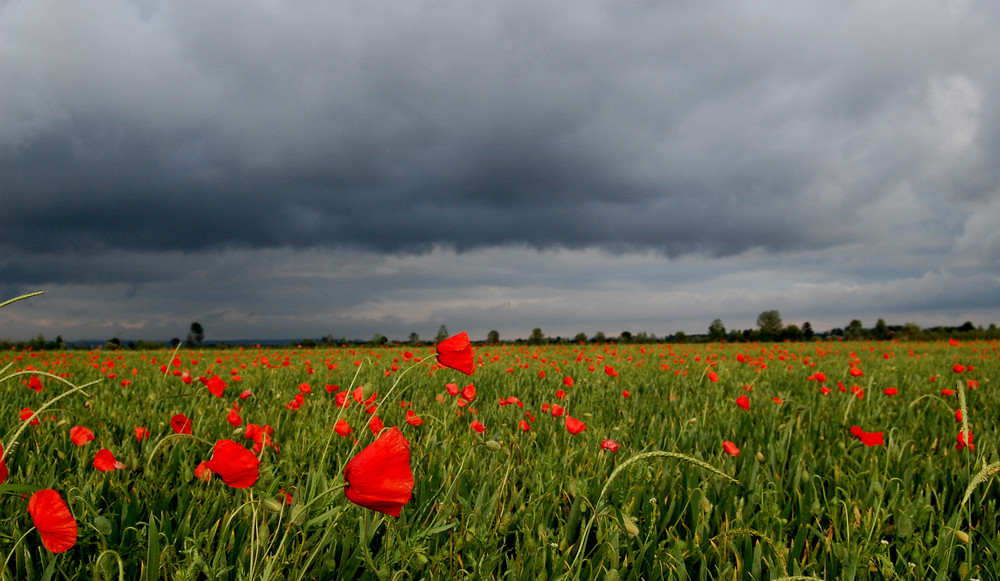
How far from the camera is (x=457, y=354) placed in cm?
154

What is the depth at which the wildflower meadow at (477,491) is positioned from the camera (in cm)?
139

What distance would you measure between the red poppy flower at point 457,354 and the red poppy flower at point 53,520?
3.06 ft

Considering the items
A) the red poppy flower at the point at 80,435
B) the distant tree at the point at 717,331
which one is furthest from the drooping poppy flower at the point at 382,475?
the distant tree at the point at 717,331

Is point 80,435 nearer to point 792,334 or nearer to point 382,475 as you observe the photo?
point 382,475

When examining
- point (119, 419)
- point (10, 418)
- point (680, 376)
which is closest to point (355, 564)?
point (119, 419)

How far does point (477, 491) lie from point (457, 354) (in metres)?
0.88

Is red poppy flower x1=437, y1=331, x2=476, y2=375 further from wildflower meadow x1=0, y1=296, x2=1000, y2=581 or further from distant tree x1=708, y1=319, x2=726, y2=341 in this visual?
distant tree x1=708, y1=319, x2=726, y2=341

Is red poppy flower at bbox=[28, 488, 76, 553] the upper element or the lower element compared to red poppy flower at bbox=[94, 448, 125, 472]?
upper

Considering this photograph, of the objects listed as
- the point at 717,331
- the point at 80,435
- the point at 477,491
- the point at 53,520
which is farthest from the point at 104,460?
the point at 717,331

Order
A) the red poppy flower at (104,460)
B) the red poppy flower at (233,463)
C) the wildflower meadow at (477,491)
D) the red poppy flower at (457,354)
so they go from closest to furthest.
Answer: the red poppy flower at (233,463) → the wildflower meadow at (477,491) → the red poppy flower at (457,354) → the red poppy flower at (104,460)

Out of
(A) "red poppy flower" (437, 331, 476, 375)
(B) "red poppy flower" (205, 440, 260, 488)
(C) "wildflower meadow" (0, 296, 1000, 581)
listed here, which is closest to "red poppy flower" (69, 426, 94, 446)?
(C) "wildflower meadow" (0, 296, 1000, 581)

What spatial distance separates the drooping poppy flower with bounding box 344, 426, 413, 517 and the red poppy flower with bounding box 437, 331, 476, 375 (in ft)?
1.59

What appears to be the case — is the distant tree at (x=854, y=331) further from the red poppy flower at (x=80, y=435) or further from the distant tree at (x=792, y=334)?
the red poppy flower at (x=80, y=435)

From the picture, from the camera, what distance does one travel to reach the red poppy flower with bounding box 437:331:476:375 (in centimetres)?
153
